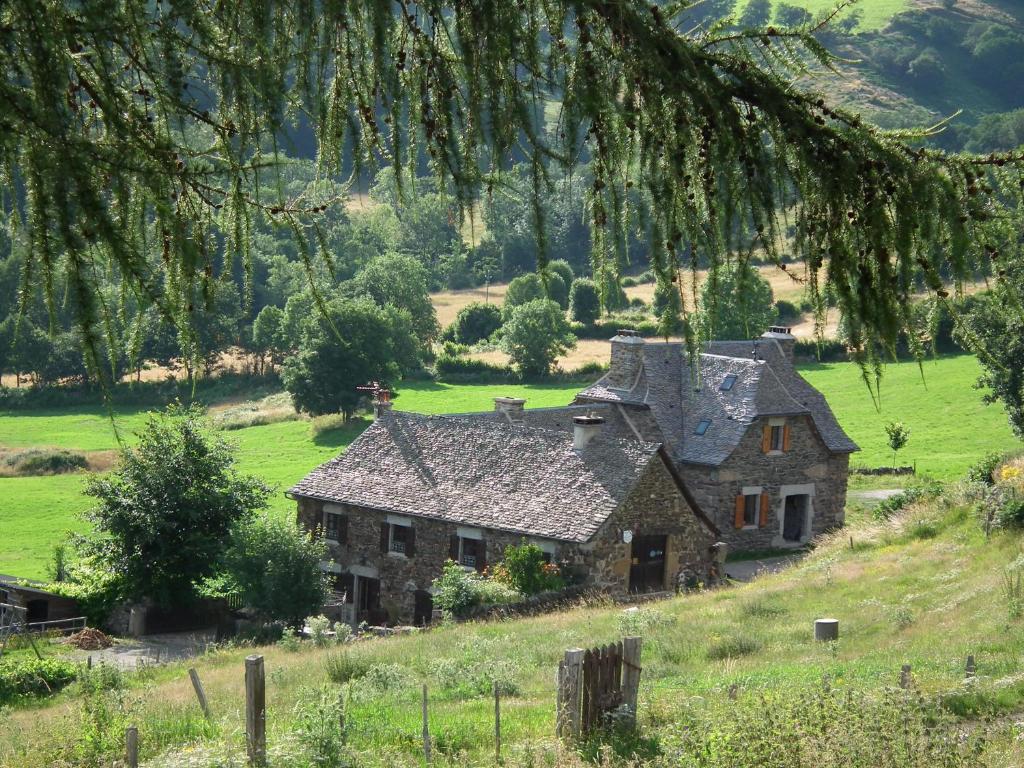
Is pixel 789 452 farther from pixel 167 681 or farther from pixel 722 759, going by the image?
pixel 722 759

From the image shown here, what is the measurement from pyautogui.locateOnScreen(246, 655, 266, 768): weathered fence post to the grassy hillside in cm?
20

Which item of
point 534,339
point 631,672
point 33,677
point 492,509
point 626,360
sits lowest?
point 33,677

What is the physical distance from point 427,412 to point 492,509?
33470 millimetres

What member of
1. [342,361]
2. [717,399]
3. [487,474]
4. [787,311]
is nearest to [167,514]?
[487,474]

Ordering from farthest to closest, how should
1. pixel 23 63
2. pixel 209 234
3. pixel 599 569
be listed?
pixel 599 569
pixel 209 234
pixel 23 63

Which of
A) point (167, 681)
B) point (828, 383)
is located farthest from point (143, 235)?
point (828, 383)

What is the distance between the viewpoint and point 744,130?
5879mm

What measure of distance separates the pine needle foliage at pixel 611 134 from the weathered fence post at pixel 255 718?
6393 mm

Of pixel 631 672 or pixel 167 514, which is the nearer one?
pixel 631 672

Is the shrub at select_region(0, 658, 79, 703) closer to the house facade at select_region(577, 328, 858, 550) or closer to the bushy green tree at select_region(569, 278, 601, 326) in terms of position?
the house facade at select_region(577, 328, 858, 550)

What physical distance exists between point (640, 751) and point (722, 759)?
1620mm

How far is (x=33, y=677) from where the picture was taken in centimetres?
2559

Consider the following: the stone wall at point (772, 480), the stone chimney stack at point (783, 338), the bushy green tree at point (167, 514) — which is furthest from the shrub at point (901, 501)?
the bushy green tree at point (167, 514)

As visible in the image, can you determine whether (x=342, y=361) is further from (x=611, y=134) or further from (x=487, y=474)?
(x=611, y=134)
